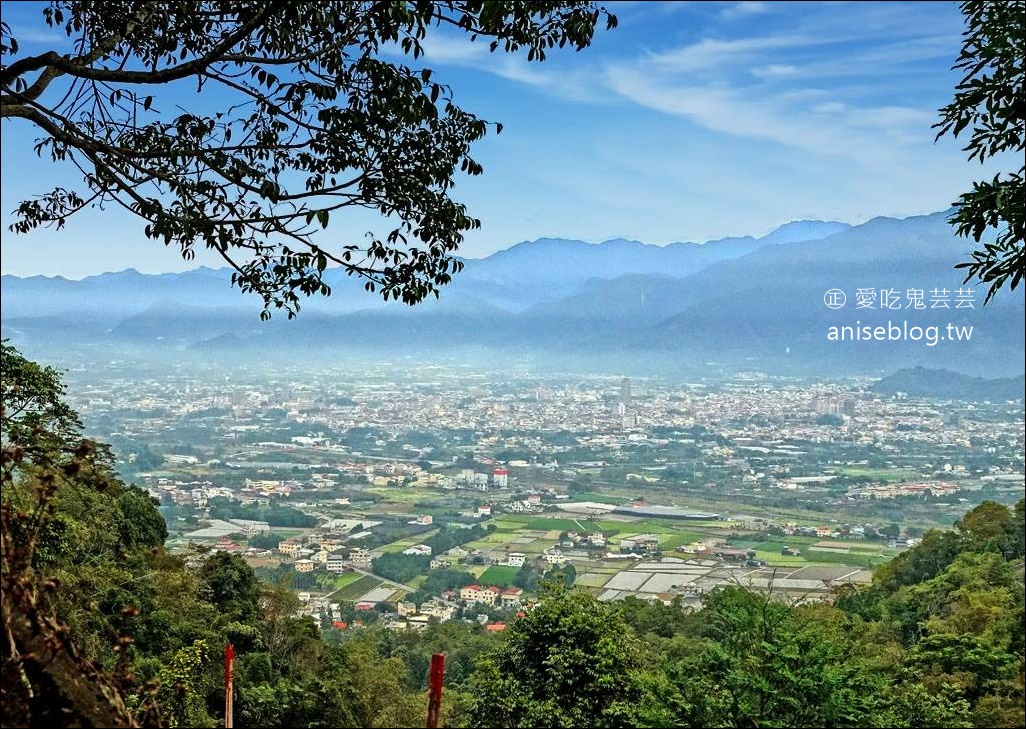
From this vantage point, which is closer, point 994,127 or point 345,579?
point 994,127

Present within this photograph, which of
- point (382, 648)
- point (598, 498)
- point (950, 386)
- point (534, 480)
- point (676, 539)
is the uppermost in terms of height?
point (950, 386)

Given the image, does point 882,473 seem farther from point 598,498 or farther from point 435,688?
point 435,688

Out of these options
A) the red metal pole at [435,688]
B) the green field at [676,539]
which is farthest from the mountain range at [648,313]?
the red metal pole at [435,688]

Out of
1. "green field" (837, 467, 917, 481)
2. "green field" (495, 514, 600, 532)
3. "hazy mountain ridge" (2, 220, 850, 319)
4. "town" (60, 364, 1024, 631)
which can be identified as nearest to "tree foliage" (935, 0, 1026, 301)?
"town" (60, 364, 1024, 631)

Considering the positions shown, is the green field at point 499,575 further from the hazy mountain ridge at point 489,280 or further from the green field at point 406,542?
the hazy mountain ridge at point 489,280

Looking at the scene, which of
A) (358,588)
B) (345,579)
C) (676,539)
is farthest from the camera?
(676,539)

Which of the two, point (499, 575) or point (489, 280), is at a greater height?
point (489, 280)

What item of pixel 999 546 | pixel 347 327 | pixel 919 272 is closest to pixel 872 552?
pixel 999 546

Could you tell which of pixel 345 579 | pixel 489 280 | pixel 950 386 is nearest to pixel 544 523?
pixel 345 579
